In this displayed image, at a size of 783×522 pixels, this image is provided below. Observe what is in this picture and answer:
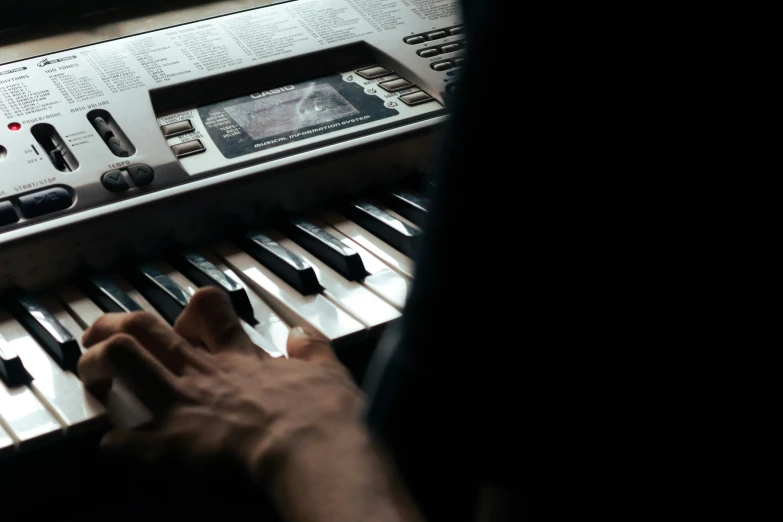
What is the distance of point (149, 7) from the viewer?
1395 millimetres

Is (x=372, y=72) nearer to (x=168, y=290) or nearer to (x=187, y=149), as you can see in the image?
(x=187, y=149)

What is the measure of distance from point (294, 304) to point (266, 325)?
0.04 metres

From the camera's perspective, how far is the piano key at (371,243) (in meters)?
1.11

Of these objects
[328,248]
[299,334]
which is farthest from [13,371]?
[328,248]

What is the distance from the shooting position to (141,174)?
1104mm

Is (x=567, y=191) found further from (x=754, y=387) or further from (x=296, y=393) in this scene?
(x=296, y=393)

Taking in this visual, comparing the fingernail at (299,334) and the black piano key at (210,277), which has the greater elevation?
the fingernail at (299,334)

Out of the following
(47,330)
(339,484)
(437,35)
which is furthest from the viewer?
(437,35)

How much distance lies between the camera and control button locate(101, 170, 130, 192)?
1.08 metres

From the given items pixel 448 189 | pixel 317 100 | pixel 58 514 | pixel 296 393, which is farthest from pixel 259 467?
pixel 317 100

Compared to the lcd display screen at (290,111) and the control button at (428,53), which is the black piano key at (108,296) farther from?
the control button at (428,53)

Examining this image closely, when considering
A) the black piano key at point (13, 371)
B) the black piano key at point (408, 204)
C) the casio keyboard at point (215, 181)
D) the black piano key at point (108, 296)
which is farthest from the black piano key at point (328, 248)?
the black piano key at point (13, 371)

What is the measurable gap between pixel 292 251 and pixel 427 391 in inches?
25.0

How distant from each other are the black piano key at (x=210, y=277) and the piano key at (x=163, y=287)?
1cm
